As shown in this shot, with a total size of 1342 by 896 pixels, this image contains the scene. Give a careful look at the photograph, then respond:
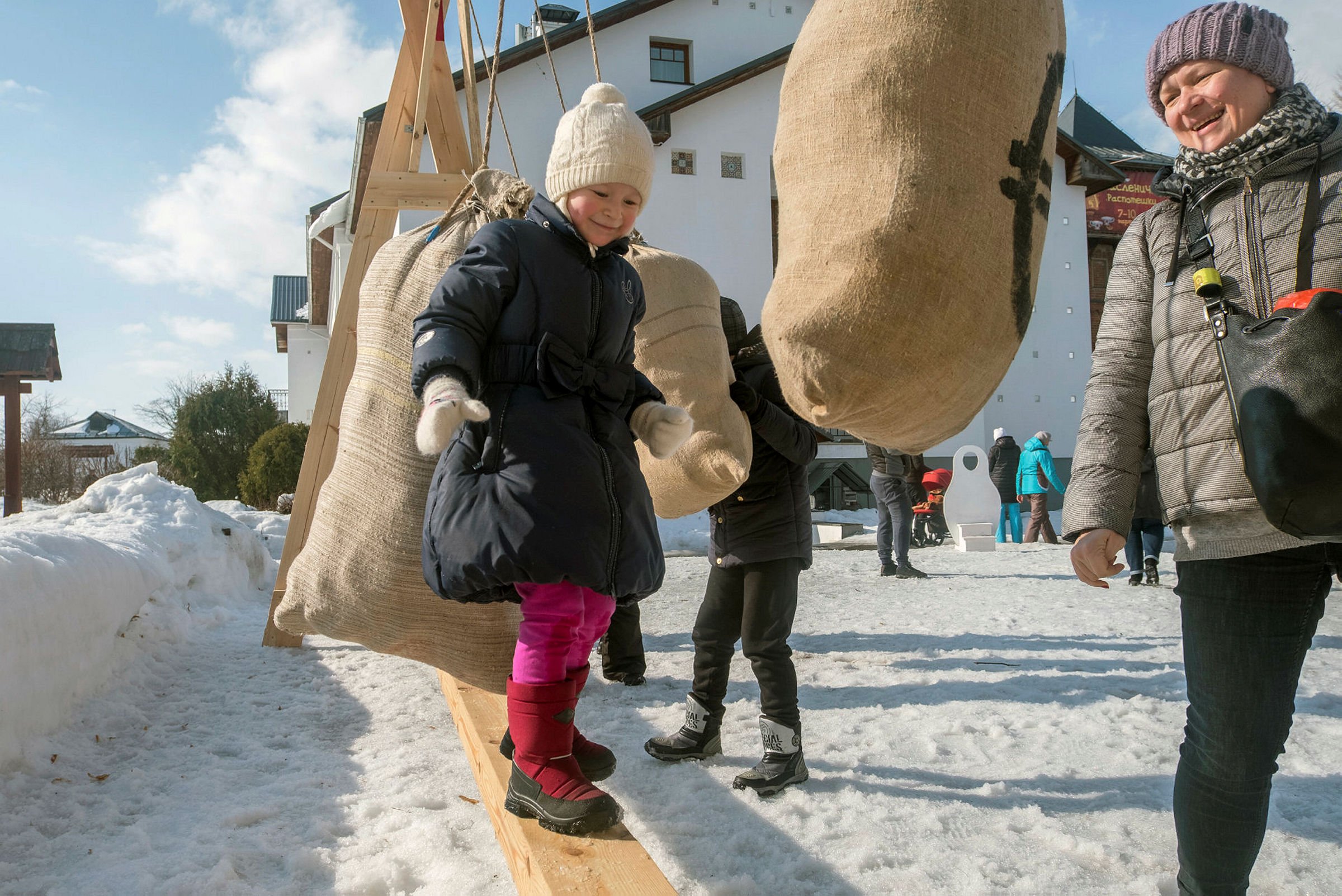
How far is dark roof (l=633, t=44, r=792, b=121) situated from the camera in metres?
14.4

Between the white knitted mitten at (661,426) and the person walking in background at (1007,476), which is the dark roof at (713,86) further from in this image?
the white knitted mitten at (661,426)

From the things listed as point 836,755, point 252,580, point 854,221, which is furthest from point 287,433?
point 854,221

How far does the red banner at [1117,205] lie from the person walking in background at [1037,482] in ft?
40.3

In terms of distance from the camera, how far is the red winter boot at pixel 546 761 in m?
1.61

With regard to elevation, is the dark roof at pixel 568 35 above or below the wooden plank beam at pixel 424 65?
above

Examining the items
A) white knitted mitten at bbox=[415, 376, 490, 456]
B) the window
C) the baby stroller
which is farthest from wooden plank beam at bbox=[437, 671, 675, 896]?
the window

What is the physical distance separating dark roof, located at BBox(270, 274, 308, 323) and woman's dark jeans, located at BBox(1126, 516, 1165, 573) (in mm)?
21473

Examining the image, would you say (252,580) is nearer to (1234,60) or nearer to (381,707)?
(381,707)

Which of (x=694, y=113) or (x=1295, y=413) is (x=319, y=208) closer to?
(x=694, y=113)

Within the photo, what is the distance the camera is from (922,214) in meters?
1.18

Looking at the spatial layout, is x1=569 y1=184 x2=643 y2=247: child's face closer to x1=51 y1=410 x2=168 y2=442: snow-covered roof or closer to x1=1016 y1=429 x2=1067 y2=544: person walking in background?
x1=1016 y1=429 x2=1067 y2=544: person walking in background

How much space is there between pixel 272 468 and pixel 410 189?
1175cm

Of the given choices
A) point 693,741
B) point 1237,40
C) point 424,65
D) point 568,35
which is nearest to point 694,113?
point 568,35

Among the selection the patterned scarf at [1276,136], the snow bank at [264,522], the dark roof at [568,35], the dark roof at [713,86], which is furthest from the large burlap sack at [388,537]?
the dark roof at [713,86]
